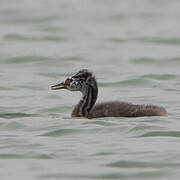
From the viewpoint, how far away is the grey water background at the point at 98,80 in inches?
435

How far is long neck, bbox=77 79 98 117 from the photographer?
13602 mm

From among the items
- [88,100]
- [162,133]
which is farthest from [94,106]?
[162,133]

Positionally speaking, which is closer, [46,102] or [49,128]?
[49,128]

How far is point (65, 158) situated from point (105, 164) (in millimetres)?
501

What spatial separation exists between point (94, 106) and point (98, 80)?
3.44m

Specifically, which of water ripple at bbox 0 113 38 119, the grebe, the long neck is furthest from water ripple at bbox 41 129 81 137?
water ripple at bbox 0 113 38 119

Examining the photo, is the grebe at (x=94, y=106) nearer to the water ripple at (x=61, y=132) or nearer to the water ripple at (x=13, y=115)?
the water ripple at (x=13, y=115)

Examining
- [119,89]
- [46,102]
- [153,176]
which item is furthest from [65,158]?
[119,89]

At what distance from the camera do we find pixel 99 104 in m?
13.5

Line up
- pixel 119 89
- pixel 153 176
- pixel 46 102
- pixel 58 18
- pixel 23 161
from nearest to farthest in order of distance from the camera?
pixel 153 176 < pixel 23 161 < pixel 46 102 < pixel 119 89 < pixel 58 18

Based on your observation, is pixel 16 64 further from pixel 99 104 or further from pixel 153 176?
pixel 153 176

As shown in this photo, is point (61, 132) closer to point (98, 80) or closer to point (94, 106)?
point (94, 106)

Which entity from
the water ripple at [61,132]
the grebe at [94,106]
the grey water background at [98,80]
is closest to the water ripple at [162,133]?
the grey water background at [98,80]

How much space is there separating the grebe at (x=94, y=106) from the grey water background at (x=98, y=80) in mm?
106
